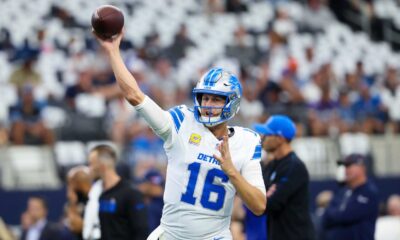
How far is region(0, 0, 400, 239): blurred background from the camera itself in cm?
1426

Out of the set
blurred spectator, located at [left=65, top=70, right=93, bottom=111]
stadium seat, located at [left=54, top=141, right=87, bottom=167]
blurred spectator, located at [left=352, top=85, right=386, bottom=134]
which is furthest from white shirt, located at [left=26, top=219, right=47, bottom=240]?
blurred spectator, located at [left=352, top=85, right=386, bottom=134]

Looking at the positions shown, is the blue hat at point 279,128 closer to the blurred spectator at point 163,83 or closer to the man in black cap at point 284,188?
the man in black cap at point 284,188

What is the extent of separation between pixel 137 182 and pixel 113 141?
4.26 feet

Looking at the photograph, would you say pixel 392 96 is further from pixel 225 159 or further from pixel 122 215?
pixel 225 159

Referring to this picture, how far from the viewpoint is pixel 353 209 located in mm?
9352

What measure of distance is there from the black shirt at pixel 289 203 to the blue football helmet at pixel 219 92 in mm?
1840

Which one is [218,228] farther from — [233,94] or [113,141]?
[113,141]

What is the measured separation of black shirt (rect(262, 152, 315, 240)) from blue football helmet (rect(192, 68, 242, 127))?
1.84m

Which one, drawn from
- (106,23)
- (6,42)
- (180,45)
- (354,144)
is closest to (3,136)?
(6,42)

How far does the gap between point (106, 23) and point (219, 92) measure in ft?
2.68

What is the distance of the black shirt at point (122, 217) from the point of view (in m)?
8.09

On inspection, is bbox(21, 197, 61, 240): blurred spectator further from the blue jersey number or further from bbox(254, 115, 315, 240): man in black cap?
the blue jersey number

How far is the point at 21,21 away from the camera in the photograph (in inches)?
739

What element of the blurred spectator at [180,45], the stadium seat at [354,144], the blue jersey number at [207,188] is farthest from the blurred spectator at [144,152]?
the blue jersey number at [207,188]
